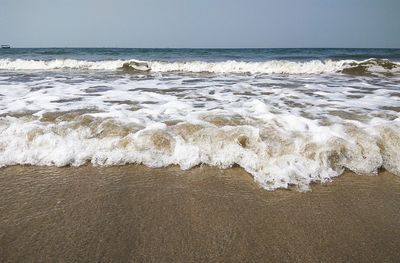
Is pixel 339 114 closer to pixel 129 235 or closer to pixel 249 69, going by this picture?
pixel 129 235

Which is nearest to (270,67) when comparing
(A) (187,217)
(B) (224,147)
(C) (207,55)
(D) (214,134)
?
(D) (214,134)

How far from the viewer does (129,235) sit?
6.36 ft

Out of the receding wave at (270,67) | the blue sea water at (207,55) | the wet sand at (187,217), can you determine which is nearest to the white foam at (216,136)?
the wet sand at (187,217)

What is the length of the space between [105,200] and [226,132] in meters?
1.52

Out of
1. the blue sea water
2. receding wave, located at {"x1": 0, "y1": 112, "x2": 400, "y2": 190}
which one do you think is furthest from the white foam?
the blue sea water

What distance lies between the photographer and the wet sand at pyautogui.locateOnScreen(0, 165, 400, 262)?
1.80 m

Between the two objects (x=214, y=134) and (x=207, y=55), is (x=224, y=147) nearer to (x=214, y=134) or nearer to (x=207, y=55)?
(x=214, y=134)

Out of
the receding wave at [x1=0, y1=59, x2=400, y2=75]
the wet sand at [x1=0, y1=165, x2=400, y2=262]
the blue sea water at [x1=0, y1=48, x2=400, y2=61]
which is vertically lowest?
the wet sand at [x1=0, y1=165, x2=400, y2=262]

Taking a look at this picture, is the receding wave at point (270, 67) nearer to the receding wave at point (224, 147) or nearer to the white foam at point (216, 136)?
the white foam at point (216, 136)

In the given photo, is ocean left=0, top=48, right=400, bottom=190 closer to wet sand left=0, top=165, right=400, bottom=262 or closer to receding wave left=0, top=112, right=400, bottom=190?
receding wave left=0, top=112, right=400, bottom=190

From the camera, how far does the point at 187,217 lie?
7.06 feet

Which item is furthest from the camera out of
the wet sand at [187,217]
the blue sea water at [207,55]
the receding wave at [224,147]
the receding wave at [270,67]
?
the blue sea water at [207,55]

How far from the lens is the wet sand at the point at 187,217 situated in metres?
1.80

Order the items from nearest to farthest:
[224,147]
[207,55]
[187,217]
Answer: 1. [187,217]
2. [224,147]
3. [207,55]
